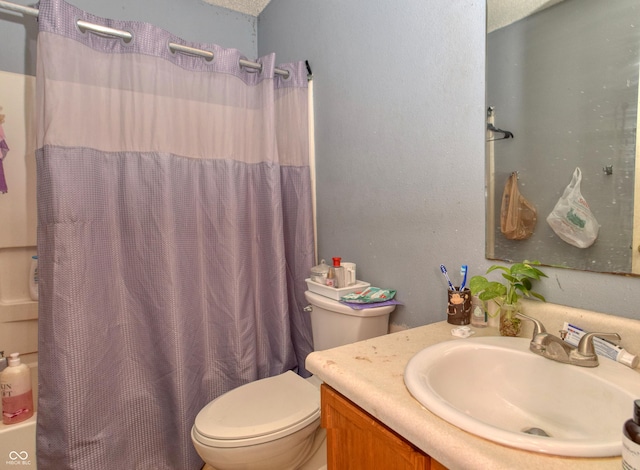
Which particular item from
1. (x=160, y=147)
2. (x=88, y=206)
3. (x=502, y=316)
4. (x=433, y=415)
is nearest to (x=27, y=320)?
(x=88, y=206)

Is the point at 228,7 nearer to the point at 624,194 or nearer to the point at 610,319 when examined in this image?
the point at 624,194

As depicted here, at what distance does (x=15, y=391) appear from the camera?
142cm

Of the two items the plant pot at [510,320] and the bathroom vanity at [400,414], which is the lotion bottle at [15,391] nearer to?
the bathroom vanity at [400,414]

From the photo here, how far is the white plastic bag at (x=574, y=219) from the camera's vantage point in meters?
0.84

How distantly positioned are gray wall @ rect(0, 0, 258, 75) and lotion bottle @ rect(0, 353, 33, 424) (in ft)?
4.20

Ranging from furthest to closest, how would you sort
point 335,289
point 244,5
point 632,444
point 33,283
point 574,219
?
point 244,5 < point 33,283 < point 335,289 < point 574,219 < point 632,444

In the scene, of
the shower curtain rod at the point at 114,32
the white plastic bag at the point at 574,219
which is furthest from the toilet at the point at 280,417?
the shower curtain rod at the point at 114,32

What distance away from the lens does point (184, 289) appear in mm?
1488

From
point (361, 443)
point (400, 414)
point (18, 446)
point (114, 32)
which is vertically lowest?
point (18, 446)

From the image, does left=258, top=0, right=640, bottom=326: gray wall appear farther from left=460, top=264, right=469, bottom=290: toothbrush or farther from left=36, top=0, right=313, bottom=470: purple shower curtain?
left=36, top=0, right=313, bottom=470: purple shower curtain

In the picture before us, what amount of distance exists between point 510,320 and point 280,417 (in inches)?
30.1

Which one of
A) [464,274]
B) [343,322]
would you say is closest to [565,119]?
[464,274]

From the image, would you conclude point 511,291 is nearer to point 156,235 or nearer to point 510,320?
point 510,320

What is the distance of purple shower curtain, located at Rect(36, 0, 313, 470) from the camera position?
124 centimetres
